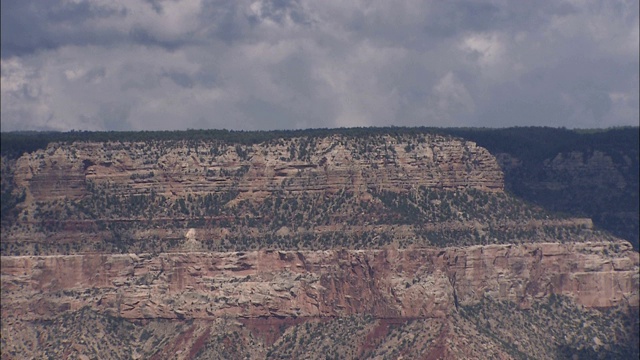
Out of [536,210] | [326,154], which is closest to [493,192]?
[536,210]

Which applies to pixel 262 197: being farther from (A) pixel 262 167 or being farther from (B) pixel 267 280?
(B) pixel 267 280

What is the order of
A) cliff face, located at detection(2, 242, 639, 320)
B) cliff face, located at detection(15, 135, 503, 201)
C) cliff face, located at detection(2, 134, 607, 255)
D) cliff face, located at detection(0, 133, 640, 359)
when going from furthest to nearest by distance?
cliff face, located at detection(15, 135, 503, 201) < cliff face, located at detection(2, 134, 607, 255) < cliff face, located at detection(2, 242, 639, 320) < cliff face, located at detection(0, 133, 640, 359)

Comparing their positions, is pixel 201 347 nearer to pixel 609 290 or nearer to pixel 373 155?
pixel 373 155

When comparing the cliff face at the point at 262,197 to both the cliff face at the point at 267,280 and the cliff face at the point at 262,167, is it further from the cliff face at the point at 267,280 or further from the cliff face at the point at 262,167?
the cliff face at the point at 267,280

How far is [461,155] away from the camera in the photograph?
17462 cm

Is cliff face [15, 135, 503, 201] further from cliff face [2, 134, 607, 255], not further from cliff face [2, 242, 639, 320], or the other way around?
cliff face [2, 242, 639, 320]

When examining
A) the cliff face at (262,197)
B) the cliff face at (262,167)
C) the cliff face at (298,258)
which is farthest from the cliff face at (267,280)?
the cliff face at (262,167)

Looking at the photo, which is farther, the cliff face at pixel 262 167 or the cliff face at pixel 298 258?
the cliff face at pixel 262 167

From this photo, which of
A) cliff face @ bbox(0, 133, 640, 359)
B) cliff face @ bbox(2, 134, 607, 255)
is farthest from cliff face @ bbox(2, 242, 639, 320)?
cliff face @ bbox(2, 134, 607, 255)

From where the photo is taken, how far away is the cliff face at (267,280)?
6496 inches

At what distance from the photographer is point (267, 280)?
16725 centimetres

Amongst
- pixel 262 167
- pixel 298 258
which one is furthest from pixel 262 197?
pixel 298 258

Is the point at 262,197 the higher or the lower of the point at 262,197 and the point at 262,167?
the lower

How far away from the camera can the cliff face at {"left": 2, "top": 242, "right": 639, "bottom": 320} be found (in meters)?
165
